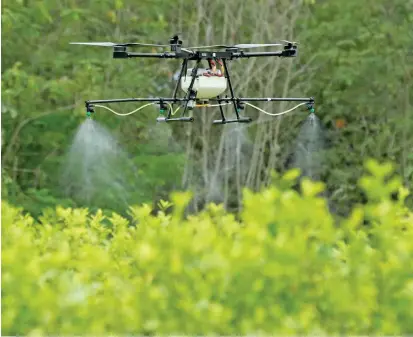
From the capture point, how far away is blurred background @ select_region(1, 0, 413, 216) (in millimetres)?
11633

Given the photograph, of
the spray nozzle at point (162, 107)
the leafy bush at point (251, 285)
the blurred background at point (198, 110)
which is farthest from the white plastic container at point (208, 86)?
the blurred background at point (198, 110)

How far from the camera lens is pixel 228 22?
38.7 feet

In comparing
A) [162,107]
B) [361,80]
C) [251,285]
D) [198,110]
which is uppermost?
[361,80]

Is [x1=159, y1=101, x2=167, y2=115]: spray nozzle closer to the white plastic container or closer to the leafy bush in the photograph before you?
the white plastic container

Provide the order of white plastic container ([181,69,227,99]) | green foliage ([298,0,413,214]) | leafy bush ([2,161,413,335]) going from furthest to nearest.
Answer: green foliage ([298,0,413,214]) → white plastic container ([181,69,227,99]) → leafy bush ([2,161,413,335])

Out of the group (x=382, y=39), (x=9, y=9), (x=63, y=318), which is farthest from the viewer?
(x=382, y=39)

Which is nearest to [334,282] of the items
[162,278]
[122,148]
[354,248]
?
[354,248]

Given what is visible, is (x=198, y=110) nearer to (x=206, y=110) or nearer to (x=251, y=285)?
(x=206, y=110)

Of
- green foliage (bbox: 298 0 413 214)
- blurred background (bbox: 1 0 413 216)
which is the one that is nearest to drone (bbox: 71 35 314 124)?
blurred background (bbox: 1 0 413 216)

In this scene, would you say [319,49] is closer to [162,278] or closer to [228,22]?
[228,22]

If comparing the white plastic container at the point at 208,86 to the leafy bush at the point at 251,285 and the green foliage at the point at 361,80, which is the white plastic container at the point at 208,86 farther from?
the green foliage at the point at 361,80

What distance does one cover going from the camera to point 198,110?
12.0 metres

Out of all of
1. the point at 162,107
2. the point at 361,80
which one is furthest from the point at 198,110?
the point at 162,107

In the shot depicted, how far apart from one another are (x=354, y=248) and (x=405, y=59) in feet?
32.8
